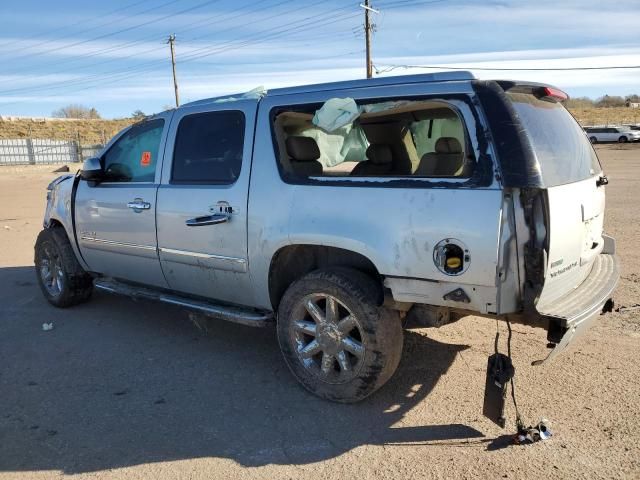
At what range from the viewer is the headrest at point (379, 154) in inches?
190

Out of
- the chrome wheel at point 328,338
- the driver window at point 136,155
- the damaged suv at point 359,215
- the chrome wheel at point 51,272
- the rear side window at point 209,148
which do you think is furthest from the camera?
the chrome wheel at point 51,272

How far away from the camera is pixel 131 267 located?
5.33 meters

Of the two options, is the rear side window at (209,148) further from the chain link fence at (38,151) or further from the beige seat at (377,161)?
the chain link fence at (38,151)

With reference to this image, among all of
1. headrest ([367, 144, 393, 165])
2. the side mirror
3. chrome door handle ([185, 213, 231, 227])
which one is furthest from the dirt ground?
headrest ([367, 144, 393, 165])

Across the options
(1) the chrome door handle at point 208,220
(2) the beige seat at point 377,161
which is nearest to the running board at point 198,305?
(1) the chrome door handle at point 208,220

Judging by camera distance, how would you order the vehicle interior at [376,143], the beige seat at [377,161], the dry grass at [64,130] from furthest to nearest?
the dry grass at [64,130], the beige seat at [377,161], the vehicle interior at [376,143]

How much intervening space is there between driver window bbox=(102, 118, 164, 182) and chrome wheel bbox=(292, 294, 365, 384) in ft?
6.60

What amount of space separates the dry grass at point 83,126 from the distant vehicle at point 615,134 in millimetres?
12748

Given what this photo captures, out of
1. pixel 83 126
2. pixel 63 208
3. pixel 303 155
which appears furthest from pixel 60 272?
pixel 83 126

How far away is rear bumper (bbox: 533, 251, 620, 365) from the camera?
10.4 feet

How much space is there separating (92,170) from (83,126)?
252 feet

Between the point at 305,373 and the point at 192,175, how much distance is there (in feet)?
6.07

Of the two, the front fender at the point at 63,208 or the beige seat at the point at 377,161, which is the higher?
the beige seat at the point at 377,161

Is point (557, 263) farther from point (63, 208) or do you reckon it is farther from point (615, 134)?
point (615, 134)
